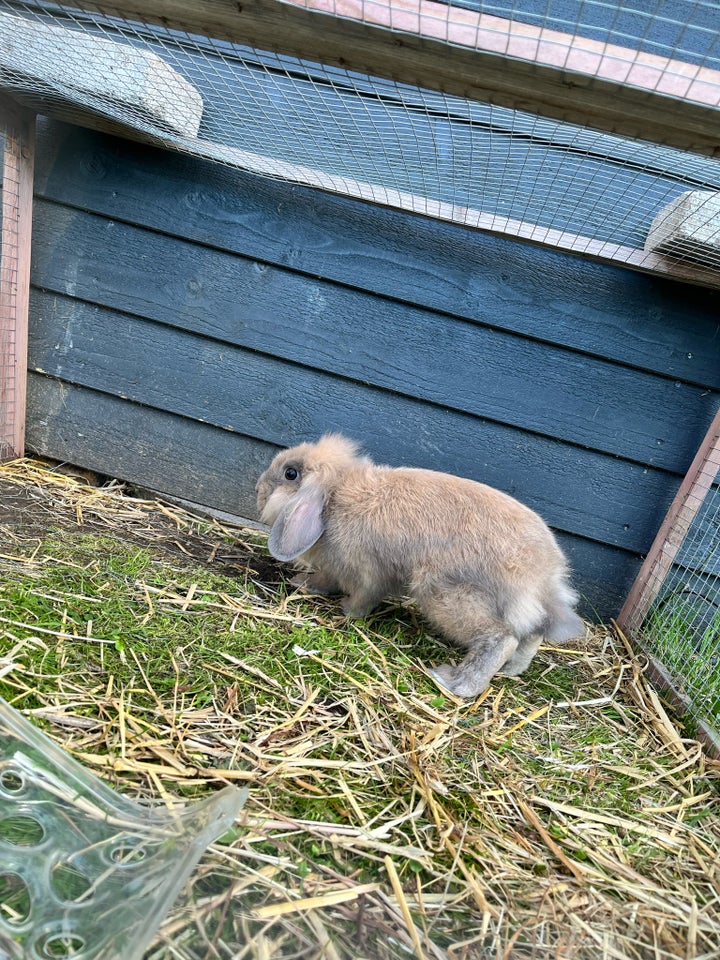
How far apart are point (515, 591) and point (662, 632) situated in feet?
2.73

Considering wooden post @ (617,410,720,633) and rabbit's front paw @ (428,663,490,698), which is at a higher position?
wooden post @ (617,410,720,633)

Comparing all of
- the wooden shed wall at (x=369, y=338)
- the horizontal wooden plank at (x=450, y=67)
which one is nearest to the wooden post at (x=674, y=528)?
the wooden shed wall at (x=369, y=338)

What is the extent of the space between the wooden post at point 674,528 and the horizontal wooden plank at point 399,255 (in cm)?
34

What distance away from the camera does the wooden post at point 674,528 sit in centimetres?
283

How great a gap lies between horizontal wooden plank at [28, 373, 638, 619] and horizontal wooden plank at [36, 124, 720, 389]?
808 millimetres

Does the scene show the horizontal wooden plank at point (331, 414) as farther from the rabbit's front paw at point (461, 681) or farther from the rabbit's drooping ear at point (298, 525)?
the rabbit's front paw at point (461, 681)

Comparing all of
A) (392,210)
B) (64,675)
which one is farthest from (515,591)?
(392,210)

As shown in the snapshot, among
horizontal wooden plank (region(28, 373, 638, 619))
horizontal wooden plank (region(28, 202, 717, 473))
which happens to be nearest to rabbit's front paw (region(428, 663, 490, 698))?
horizontal wooden plank (region(28, 202, 717, 473))

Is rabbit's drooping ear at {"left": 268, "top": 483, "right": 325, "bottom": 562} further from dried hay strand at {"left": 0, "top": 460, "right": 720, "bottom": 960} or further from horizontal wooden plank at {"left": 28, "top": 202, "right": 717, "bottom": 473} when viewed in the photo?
horizontal wooden plank at {"left": 28, "top": 202, "right": 717, "bottom": 473}

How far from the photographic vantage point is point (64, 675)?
1843 mm

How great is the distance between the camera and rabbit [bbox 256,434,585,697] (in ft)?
Result: 7.89

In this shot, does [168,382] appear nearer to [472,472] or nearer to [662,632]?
[472,472]

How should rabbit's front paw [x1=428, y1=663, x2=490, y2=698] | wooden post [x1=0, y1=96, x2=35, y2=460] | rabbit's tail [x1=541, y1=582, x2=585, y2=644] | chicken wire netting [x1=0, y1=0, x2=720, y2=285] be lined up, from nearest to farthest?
chicken wire netting [x1=0, y1=0, x2=720, y2=285] < rabbit's front paw [x1=428, y1=663, x2=490, y2=698] < rabbit's tail [x1=541, y1=582, x2=585, y2=644] < wooden post [x1=0, y1=96, x2=35, y2=460]

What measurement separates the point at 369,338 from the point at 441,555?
3.57ft
